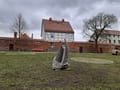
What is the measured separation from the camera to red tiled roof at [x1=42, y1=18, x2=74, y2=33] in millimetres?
42222

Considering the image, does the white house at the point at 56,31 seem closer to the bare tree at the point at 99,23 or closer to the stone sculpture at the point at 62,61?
the bare tree at the point at 99,23

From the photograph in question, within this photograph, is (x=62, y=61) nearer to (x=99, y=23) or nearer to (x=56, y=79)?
(x=56, y=79)

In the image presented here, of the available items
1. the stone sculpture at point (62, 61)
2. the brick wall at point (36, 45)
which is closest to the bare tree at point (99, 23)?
the brick wall at point (36, 45)

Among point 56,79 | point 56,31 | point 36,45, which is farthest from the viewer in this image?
point 56,31

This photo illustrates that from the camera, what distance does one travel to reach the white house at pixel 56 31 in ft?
137

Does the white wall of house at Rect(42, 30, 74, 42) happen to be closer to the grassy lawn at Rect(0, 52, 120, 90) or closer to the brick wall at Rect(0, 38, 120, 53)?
the brick wall at Rect(0, 38, 120, 53)

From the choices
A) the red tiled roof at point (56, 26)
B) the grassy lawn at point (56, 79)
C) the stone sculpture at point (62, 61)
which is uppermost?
the red tiled roof at point (56, 26)

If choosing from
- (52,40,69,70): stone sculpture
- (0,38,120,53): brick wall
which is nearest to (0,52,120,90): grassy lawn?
(52,40,69,70): stone sculpture

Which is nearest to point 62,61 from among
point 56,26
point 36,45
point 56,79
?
point 56,79

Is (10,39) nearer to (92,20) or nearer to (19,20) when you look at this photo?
(19,20)

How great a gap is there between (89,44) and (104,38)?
5.46 metres

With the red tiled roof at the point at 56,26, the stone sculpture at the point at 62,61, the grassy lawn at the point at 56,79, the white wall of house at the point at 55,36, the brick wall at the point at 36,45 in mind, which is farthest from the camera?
the red tiled roof at the point at 56,26

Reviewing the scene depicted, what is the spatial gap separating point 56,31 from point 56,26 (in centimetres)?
218

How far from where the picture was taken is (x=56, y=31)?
42.2m
